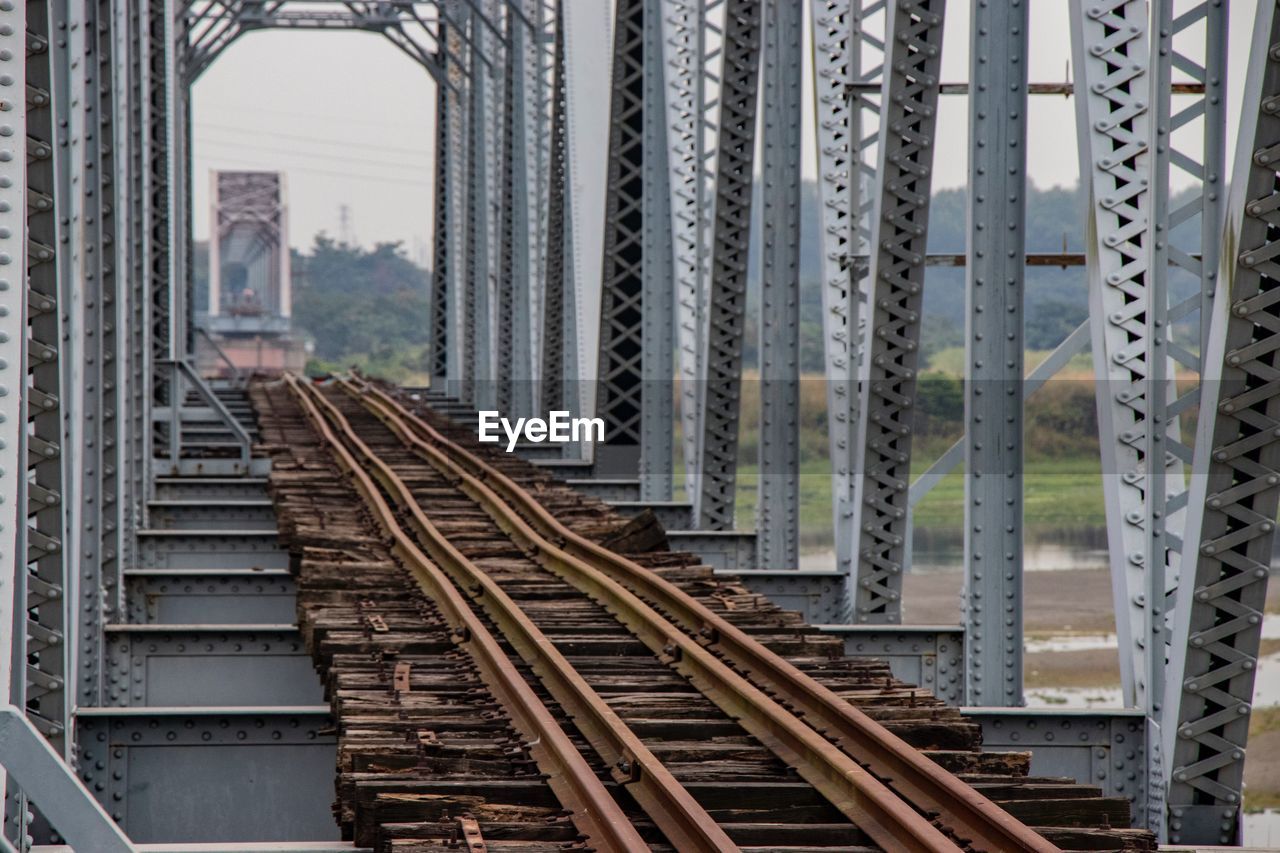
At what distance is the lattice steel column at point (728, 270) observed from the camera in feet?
50.1

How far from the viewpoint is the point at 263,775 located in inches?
328

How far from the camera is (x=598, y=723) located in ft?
23.5

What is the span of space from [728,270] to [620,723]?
9.16 metres

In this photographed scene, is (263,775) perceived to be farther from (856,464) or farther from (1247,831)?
(1247,831)

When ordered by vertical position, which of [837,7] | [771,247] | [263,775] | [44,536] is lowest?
[263,775]

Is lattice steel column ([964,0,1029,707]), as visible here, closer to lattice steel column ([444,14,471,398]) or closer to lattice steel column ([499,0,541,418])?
lattice steel column ([499,0,541,418])

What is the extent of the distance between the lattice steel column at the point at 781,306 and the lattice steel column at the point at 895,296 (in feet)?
8.48

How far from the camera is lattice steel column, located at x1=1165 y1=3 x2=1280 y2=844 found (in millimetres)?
6473

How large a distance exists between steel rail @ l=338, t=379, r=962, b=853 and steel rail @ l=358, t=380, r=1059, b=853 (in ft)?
0.22

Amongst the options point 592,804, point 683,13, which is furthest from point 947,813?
point 683,13

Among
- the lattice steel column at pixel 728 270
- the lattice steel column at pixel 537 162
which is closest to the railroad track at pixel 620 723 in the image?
the lattice steel column at pixel 728 270

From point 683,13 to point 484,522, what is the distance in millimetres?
6045

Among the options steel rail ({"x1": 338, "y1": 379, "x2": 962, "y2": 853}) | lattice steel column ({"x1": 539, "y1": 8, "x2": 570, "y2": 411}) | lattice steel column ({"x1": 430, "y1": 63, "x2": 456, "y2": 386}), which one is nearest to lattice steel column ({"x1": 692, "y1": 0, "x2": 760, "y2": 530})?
steel rail ({"x1": 338, "y1": 379, "x2": 962, "y2": 853})

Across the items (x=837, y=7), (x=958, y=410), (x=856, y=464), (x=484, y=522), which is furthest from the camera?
(x=958, y=410)
